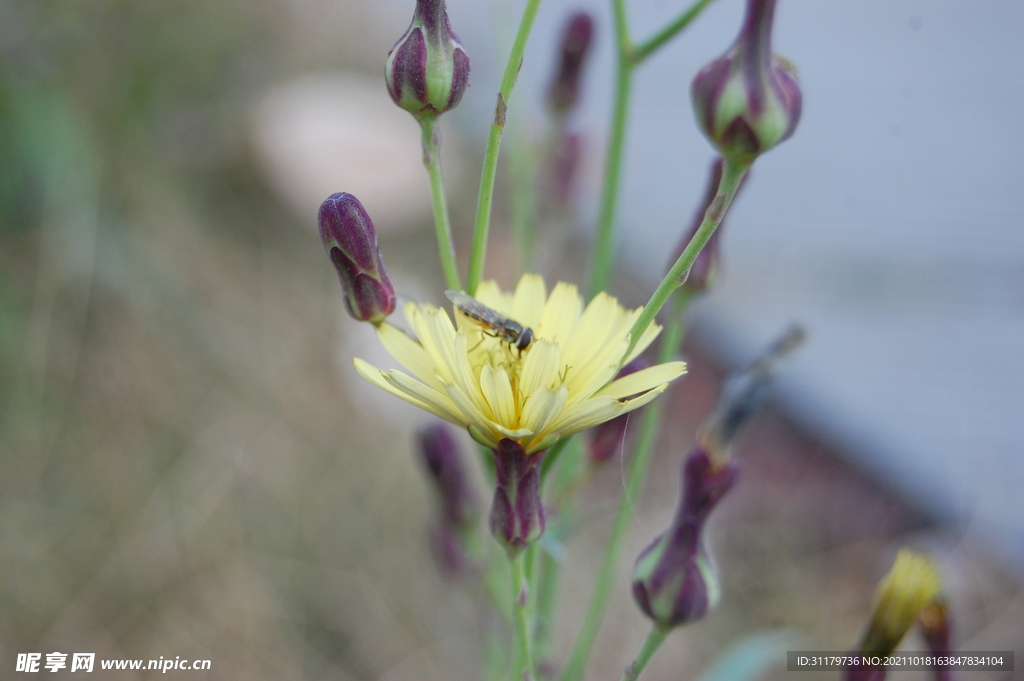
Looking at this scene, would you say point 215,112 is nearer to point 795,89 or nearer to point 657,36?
point 657,36

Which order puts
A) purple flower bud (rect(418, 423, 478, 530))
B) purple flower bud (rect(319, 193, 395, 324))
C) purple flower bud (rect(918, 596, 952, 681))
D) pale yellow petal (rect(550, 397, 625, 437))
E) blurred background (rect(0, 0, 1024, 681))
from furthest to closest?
blurred background (rect(0, 0, 1024, 681)) → purple flower bud (rect(418, 423, 478, 530)) → purple flower bud (rect(918, 596, 952, 681)) → purple flower bud (rect(319, 193, 395, 324)) → pale yellow petal (rect(550, 397, 625, 437))

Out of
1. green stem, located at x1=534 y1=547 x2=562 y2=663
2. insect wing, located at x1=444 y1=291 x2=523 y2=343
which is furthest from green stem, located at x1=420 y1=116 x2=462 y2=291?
green stem, located at x1=534 y1=547 x2=562 y2=663

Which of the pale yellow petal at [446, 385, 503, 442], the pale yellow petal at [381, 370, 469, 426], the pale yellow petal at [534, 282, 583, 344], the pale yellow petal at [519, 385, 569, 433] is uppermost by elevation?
the pale yellow petal at [534, 282, 583, 344]

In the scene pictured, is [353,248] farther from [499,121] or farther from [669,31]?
[669,31]

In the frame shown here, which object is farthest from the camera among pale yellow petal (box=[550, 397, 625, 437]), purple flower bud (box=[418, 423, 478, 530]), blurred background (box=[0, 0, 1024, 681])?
blurred background (box=[0, 0, 1024, 681])

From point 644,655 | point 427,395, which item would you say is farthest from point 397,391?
point 644,655

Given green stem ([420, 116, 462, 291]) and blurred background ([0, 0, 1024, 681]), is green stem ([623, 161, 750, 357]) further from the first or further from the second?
blurred background ([0, 0, 1024, 681])
